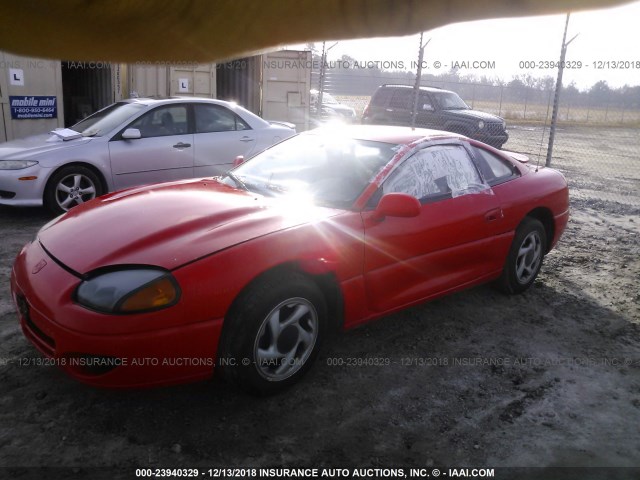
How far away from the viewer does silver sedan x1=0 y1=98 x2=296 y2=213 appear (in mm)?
6320

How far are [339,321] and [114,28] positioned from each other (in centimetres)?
276

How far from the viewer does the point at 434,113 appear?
13.7 metres

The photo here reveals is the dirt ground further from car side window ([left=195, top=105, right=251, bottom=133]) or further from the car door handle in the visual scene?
car side window ([left=195, top=105, right=251, bottom=133])

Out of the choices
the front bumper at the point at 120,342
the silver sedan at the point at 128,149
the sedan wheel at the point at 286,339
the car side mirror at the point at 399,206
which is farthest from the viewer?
the silver sedan at the point at 128,149

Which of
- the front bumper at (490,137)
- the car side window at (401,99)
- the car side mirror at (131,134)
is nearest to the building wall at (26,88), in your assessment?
the car side mirror at (131,134)

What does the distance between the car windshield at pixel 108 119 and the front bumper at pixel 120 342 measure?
4.50m

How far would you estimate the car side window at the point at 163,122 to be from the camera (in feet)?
23.1

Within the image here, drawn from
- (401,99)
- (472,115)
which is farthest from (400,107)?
(472,115)

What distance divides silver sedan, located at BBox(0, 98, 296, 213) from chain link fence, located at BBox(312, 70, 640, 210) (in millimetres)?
3932

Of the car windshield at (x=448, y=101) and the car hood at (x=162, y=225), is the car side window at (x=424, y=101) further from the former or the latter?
the car hood at (x=162, y=225)

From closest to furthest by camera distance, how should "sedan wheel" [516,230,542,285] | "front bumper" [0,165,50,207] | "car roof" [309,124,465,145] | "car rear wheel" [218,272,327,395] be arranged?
"car rear wheel" [218,272,327,395] < "car roof" [309,124,465,145] < "sedan wheel" [516,230,542,285] < "front bumper" [0,165,50,207]

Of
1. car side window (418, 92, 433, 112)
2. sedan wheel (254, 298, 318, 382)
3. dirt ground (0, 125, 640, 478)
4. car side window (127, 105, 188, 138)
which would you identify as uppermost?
car side window (418, 92, 433, 112)

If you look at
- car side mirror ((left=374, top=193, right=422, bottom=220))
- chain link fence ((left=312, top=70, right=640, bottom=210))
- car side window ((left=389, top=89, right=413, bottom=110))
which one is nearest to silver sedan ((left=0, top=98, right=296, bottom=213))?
chain link fence ((left=312, top=70, right=640, bottom=210))

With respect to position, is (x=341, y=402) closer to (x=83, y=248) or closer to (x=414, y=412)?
(x=414, y=412)
